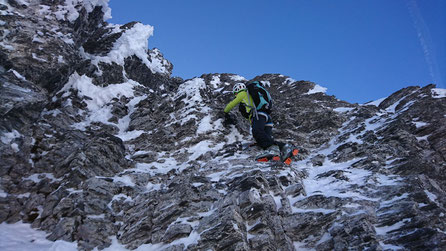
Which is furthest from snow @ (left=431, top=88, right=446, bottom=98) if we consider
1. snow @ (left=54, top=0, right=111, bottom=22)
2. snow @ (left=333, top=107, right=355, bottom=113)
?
snow @ (left=54, top=0, right=111, bottom=22)

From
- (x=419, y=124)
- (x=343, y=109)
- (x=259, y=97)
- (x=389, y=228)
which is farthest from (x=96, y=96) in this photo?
(x=389, y=228)

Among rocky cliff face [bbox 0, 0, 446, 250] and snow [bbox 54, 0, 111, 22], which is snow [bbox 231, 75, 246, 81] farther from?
snow [bbox 54, 0, 111, 22]

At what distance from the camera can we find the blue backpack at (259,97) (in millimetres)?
10523

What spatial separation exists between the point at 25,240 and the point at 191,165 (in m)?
8.66

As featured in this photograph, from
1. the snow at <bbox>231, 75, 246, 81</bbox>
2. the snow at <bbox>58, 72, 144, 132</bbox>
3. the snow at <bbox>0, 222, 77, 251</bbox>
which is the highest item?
the snow at <bbox>231, 75, 246, 81</bbox>

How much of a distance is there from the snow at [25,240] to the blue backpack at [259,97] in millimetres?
8086

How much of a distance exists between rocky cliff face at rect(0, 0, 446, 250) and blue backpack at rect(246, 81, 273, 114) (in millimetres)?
2634

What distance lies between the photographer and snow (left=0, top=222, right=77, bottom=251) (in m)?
9.02

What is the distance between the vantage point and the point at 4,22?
76.8 ft

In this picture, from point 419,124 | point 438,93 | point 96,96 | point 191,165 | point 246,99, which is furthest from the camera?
point 96,96

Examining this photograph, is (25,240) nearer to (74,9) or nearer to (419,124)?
(419,124)

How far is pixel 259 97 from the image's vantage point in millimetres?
10562

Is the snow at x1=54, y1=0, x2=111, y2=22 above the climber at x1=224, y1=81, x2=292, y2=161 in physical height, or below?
above

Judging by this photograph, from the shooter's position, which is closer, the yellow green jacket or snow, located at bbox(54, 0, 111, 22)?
the yellow green jacket
